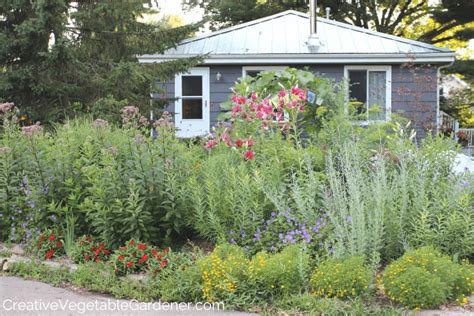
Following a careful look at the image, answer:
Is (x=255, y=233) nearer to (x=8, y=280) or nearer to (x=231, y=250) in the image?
(x=231, y=250)

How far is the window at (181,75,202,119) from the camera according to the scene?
1347cm

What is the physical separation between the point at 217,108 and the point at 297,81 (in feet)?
21.3

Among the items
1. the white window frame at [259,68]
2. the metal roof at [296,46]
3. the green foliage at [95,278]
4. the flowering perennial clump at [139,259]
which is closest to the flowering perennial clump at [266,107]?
the flowering perennial clump at [139,259]

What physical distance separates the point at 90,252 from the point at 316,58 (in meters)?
9.26

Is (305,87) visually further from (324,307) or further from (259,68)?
(259,68)

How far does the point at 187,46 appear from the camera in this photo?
44.4 feet

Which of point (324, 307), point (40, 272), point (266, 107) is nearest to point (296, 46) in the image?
point (266, 107)

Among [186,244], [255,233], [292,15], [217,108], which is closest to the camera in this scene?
[255,233]

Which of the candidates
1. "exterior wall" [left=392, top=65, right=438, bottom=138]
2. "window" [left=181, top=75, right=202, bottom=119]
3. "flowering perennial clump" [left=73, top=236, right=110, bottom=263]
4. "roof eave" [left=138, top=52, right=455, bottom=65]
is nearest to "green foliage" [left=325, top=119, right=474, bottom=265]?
"flowering perennial clump" [left=73, top=236, right=110, bottom=263]

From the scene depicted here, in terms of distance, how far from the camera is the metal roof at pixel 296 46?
1278 cm


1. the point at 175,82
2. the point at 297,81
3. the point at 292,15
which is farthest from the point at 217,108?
the point at 297,81

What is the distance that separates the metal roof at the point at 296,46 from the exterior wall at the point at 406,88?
34 centimetres

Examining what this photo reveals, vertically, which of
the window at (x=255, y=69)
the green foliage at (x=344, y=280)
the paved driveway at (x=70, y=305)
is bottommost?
the paved driveway at (x=70, y=305)

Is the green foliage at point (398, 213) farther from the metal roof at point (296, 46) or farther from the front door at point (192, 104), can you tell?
the front door at point (192, 104)
